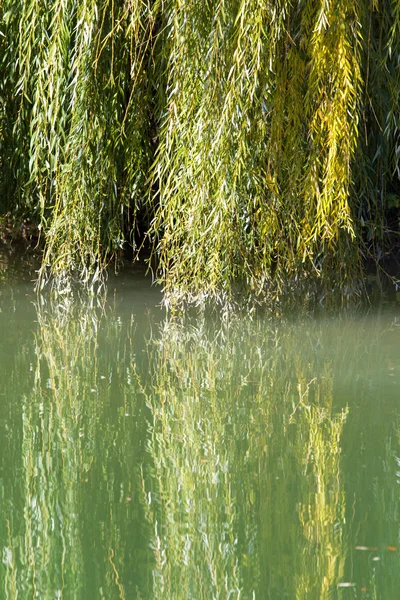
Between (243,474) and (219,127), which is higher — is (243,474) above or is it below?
below

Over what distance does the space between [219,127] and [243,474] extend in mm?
1724

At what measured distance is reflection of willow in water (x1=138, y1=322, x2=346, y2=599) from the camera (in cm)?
211

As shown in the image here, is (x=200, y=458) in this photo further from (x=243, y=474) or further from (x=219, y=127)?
(x=219, y=127)

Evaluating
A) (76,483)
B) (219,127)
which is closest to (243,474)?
(76,483)

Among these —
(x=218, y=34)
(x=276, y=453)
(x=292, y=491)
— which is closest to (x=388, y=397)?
(x=276, y=453)

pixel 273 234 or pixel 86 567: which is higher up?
Answer: pixel 273 234

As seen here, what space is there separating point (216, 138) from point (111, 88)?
0.77 metres

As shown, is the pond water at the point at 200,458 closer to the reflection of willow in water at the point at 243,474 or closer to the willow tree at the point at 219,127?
the reflection of willow in water at the point at 243,474

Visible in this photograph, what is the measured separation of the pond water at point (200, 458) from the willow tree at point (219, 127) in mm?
355

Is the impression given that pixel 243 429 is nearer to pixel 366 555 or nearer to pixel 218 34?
pixel 366 555

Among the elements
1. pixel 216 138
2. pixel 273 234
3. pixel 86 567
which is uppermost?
pixel 216 138

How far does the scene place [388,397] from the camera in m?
3.25

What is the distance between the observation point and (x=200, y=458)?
2750 mm

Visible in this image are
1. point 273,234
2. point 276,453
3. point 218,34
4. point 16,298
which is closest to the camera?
point 276,453
